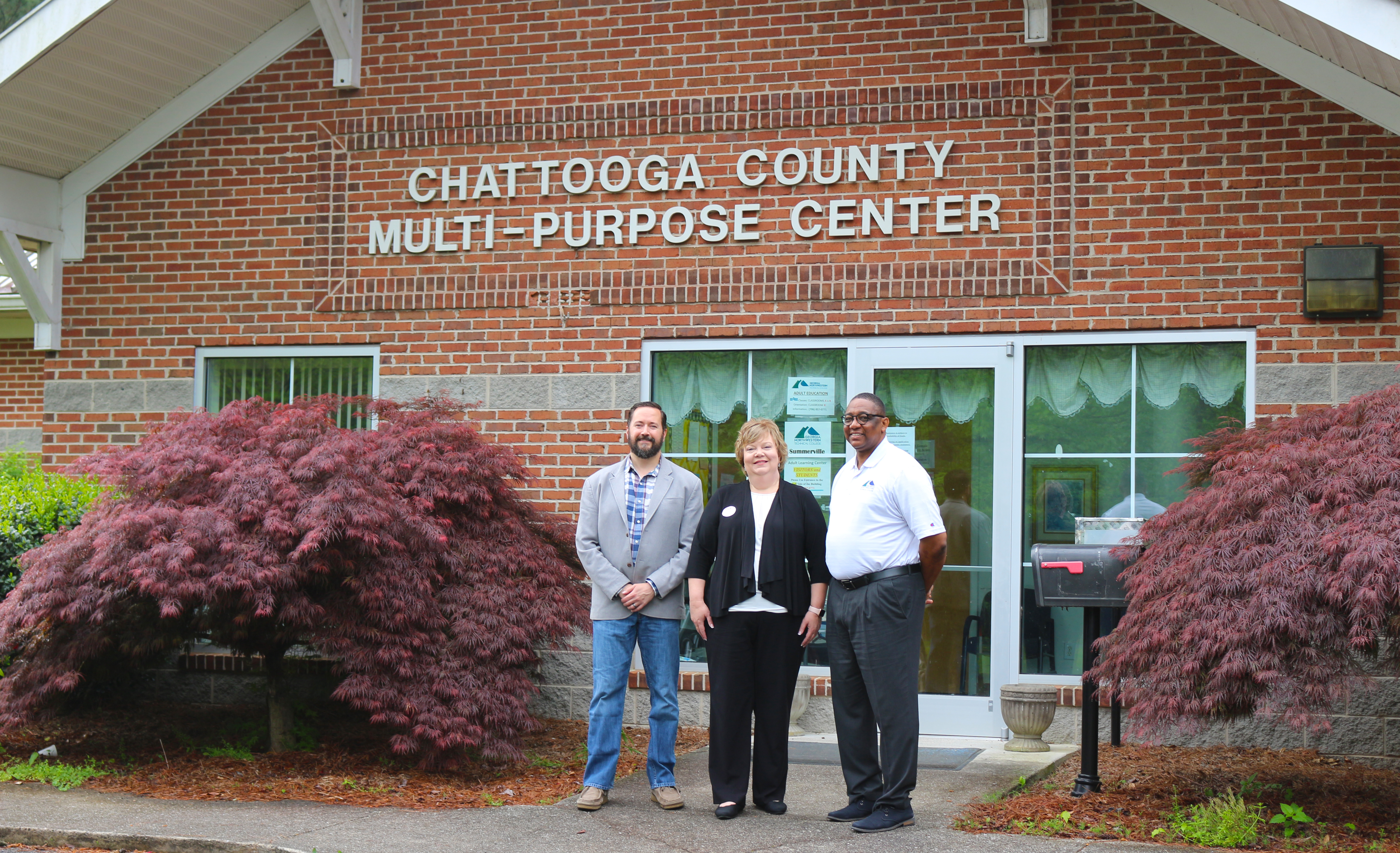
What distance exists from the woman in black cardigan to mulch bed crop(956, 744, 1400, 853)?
0.91 meters

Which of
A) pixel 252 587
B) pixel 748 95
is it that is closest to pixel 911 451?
pixel 748 95

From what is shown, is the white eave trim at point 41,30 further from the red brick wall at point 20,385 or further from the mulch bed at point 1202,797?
the mulch bed at point 1202,797

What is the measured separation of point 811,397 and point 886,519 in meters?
2.70

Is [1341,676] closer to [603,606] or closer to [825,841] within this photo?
[825,841]

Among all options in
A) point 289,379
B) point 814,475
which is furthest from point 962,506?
point 289,379

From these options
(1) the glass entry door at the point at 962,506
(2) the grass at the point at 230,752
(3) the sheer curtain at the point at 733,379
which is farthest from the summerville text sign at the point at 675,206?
(2) the grass at the point at 230,752

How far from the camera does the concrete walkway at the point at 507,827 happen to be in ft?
17.0

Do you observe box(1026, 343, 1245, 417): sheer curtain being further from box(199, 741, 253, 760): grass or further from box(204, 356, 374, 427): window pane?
box(199, 741, 253, 760): grass

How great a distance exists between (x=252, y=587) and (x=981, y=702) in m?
4.17

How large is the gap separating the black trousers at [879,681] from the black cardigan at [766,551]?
19 centimetres

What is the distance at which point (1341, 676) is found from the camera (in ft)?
16.8

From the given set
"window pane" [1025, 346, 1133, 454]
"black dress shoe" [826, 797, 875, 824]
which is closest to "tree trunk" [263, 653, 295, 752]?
"black dress shoe" [826, 797, 875, 824]

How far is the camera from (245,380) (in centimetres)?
912

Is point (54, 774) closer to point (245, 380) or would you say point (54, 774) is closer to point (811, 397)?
point (245, 380)
